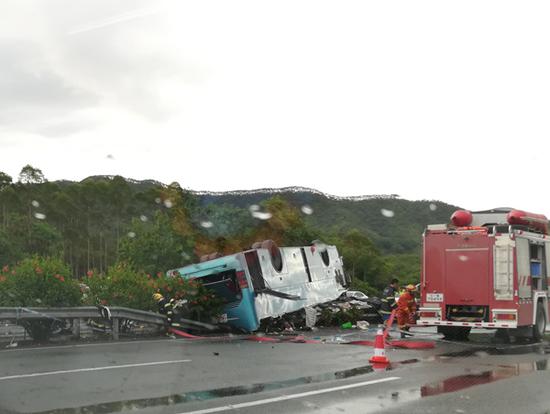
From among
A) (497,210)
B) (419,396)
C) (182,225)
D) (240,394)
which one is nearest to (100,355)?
(240,394)

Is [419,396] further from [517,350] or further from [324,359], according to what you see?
[517,350]

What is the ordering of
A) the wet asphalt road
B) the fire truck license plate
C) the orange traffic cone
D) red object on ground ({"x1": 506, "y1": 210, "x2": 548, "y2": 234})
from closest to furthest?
→ the wet asphalt road < the orange traffic cone < the fire truck license plate < red object on ground ({"x1": 506, "y1": 210, "x2": 548, "y2": 234})

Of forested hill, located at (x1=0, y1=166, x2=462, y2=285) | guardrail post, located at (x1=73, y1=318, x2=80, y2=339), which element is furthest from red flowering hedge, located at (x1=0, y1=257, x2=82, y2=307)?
forested hill, located at (x1=0, y1=166, x2=462, y2=285)

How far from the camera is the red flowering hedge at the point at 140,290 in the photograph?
1719cm

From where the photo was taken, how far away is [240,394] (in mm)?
8617

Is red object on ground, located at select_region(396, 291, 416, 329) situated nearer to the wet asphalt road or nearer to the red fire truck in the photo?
the red fire truck

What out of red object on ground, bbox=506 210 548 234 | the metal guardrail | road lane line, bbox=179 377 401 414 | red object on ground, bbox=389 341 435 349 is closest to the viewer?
road lane line, bbox=179 377 401 414

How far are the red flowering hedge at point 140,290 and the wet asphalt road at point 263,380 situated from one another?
291 cm

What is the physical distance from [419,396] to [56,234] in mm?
76496

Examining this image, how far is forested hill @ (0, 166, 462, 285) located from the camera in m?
26.8

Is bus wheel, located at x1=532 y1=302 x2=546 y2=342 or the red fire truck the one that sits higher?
the red fire truck

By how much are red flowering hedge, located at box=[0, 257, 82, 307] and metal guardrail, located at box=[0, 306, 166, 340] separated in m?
0.81

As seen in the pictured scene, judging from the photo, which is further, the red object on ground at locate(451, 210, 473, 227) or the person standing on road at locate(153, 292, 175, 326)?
the red object on ground at locate(451, 210, 473, 227)

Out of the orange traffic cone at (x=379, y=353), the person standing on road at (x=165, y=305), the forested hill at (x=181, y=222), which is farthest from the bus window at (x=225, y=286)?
the orange traffic cone at (x=379, y=353)
